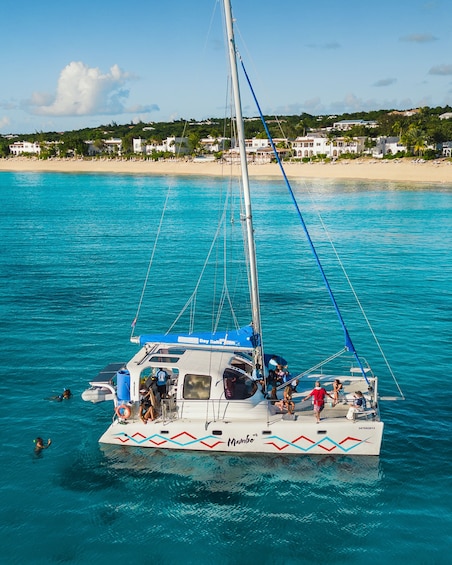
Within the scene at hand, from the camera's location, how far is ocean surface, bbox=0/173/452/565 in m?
17.0

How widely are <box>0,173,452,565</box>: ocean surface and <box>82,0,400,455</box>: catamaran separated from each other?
0.61m

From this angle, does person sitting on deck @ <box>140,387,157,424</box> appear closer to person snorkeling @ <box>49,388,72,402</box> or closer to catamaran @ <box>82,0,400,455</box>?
catamaran @ <box>82,0,400,455</box>

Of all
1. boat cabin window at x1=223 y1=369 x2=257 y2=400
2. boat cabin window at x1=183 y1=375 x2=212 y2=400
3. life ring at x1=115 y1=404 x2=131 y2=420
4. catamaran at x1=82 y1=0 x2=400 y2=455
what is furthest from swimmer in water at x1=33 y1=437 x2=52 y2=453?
boat cabin window at x1=223 y1=369 x2=257 y2=400

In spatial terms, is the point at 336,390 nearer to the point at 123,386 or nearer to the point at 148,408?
the point at 148,408

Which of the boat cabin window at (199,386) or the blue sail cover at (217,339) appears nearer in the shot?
the boat cabin window at (199,386)

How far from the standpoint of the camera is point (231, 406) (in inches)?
823

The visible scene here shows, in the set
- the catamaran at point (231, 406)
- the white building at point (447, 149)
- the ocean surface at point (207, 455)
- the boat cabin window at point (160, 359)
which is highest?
the white building at point (447, 149)

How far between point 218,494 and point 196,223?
63.6 m

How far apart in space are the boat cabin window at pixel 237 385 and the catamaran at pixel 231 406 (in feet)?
0.11

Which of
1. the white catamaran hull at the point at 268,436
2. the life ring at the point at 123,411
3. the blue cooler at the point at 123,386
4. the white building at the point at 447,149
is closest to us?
the white catamaran hull at the point at 268,436

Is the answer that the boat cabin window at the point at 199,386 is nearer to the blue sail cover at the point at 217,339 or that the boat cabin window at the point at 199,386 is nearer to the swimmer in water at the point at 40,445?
the blue sail cover at the point at 217,339

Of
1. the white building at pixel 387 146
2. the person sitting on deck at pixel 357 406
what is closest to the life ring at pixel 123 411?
the person sitting on deck at pixel 357 406

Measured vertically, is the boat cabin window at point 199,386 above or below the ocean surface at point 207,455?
above

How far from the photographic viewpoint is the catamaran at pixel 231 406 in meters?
20.5
